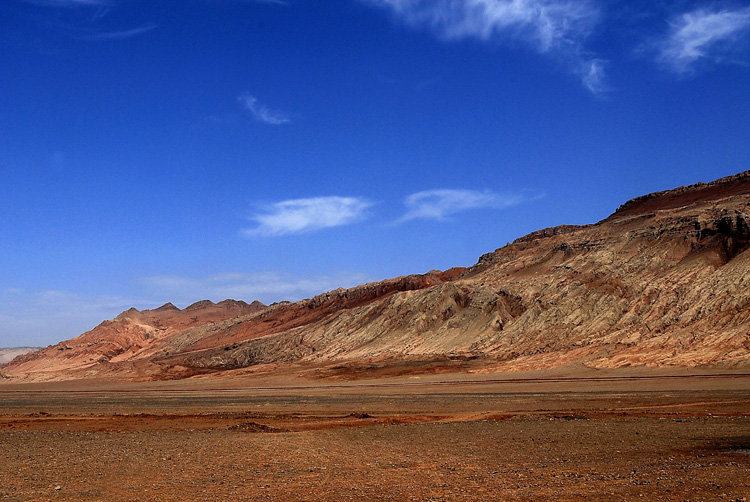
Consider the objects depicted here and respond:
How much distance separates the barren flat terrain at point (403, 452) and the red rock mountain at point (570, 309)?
2342 centimetres

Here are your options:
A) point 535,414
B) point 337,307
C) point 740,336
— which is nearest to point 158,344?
point 337,307

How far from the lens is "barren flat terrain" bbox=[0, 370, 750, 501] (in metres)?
11.8

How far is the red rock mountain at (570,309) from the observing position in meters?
55.8

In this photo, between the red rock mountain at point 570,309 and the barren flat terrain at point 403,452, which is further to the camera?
the red rock mountain at point 570,309

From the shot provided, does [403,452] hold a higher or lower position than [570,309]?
lower

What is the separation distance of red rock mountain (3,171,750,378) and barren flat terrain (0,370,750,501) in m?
23.4

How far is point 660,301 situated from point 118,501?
2353 inches

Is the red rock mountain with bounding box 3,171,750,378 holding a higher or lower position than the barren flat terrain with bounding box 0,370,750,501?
higher

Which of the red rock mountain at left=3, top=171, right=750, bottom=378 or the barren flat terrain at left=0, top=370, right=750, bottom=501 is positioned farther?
the red rock mountain at left=3, top=171, right=750, bottom=378

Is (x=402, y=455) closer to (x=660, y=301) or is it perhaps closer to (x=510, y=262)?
(x=660, y=301)

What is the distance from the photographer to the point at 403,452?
1639 cm

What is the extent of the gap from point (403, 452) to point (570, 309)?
2148 inches

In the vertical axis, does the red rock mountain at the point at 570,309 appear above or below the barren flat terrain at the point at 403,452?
above

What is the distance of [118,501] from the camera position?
11430 mm
